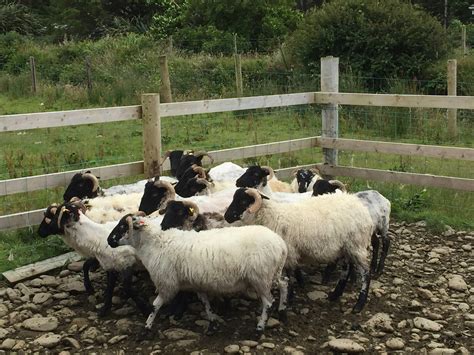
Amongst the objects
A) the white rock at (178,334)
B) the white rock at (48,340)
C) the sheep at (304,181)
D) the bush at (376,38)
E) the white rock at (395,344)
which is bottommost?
the white rock at (395,344)

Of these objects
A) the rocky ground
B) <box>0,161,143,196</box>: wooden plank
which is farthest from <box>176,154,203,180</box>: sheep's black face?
the rocky ground

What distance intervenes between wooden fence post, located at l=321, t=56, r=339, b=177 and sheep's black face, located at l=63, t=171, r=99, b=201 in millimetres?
4266

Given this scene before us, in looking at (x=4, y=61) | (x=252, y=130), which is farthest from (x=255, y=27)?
(x=252, y=130)

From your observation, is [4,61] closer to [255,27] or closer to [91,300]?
[255,27]

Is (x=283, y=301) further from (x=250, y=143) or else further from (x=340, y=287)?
(x=250, y=143)

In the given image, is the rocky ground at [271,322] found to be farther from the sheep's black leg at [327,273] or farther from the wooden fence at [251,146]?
the wooden fence at [251,146]

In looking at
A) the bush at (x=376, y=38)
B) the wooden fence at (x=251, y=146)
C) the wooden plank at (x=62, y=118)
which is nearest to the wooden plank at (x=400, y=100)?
the wooden fence at (x=251, y=146)

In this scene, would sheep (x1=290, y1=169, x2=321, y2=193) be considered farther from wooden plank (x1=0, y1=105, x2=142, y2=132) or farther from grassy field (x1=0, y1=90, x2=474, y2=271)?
wooden plank (x1=0, y1=105, x2=142, y2=132)

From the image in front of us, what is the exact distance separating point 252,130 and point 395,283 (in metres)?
7.51

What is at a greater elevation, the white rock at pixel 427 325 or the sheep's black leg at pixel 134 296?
the sheep's black leg at pixel 134 296

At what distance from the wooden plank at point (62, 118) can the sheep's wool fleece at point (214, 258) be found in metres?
2.25

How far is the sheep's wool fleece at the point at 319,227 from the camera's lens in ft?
19.5

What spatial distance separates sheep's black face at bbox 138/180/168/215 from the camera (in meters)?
6.51

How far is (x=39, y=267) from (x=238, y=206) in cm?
236
